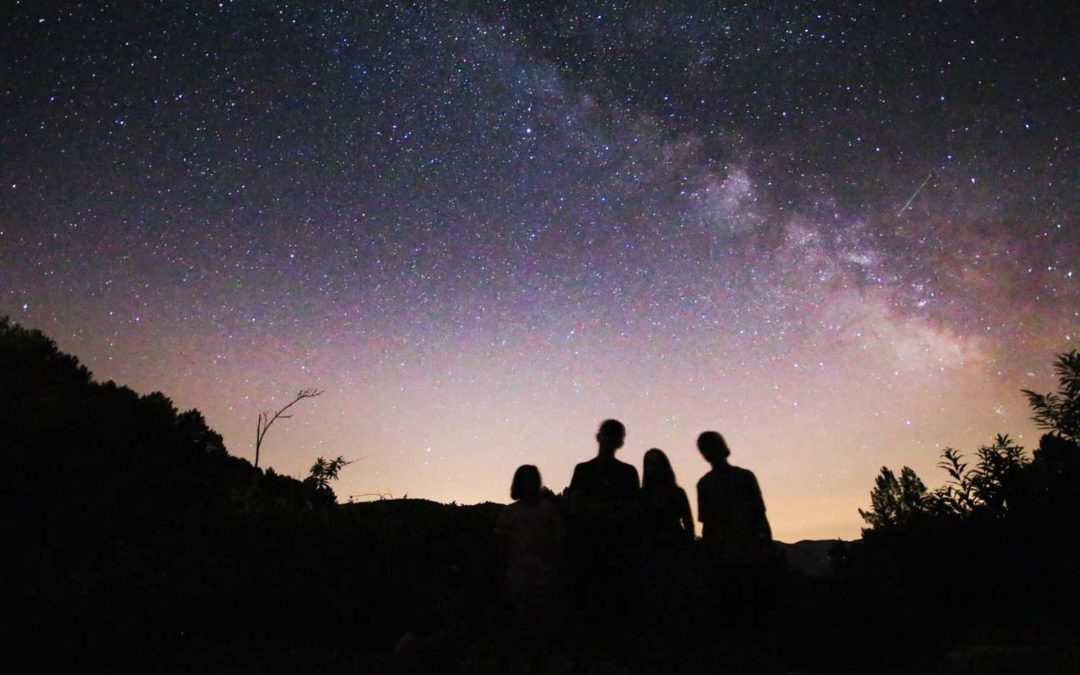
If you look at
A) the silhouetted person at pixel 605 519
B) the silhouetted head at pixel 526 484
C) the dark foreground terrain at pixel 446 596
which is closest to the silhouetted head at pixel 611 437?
the silhouetted person at pixel 605 519

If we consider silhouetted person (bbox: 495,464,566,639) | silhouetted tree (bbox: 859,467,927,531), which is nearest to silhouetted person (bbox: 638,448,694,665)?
silhouetted person (bbox: 495,464,566,639)

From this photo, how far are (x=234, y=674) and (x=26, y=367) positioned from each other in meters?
11.5

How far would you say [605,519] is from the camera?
4434 mm

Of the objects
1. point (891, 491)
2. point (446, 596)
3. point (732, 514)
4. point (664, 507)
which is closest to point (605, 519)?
point (664, 507)

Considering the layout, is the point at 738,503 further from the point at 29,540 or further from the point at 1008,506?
the point at 29,540

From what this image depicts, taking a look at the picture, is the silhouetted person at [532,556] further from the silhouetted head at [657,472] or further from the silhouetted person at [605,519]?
the silhouetted head at [657,472]

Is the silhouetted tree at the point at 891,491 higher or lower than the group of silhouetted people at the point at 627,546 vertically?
higher

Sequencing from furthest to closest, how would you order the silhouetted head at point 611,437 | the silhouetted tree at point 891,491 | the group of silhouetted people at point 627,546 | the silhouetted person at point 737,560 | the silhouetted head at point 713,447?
1. the silhouetted tree at point 891,491
2. the silhouetted head at point 611,437
3. the silhouetted head at point 713,447
4. the group of silhouetted people at point 627,546
5. the silhouetted person at point 737,560

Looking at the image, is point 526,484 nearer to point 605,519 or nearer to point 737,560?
point 605,519

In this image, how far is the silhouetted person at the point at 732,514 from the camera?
4051 mm

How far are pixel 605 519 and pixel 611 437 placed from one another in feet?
2.01

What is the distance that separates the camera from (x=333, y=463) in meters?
16.4

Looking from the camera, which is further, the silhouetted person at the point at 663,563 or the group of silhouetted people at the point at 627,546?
the silhouetted person at the point at 663,563

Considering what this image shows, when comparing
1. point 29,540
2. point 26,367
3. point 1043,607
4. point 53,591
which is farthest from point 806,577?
point 26,367
